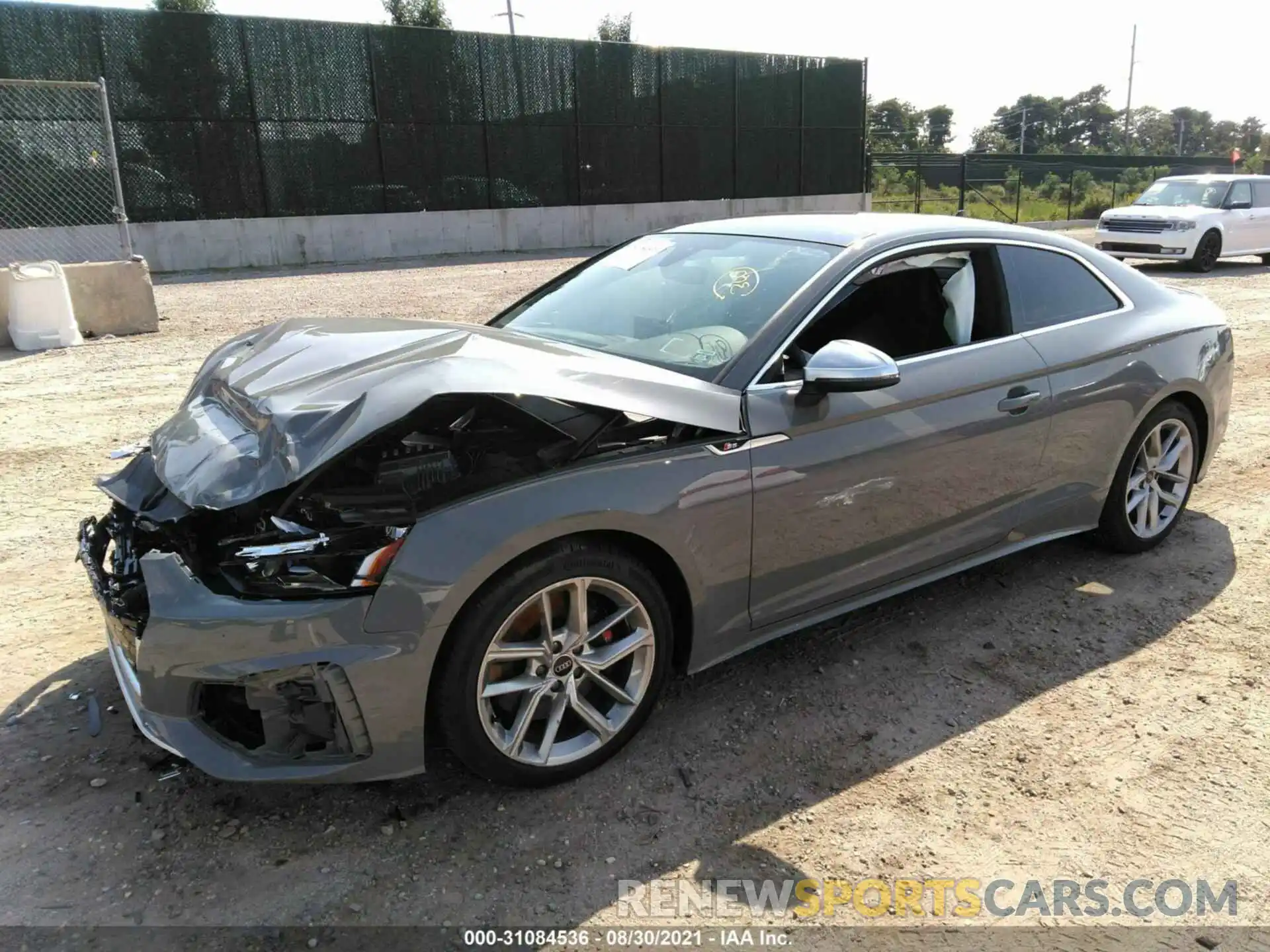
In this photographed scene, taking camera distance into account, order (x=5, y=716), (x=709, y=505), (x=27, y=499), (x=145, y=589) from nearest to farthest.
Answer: (x=145, y=589), (x=709, y=505), (x=5, y=716), (x=27, y=499)

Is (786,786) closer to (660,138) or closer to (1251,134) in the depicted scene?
(660,138)

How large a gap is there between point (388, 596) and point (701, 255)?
2.10m

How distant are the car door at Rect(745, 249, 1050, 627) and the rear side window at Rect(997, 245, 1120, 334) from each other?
0.67ft

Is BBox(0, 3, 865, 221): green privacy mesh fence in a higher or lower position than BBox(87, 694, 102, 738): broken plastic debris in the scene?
higher

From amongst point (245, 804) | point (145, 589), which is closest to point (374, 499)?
point (145, 589)

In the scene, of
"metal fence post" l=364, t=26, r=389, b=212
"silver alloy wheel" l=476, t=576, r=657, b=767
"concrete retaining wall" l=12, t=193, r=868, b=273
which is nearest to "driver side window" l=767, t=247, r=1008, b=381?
"silver alloy wheel" l=476, t=576, r=657, b=767

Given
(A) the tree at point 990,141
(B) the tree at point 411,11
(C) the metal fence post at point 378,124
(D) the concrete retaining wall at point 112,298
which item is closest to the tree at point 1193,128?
(A) the tree at point 990,141

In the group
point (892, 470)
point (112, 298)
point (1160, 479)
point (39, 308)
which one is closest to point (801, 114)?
point (112, 298)

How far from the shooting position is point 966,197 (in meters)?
28.4

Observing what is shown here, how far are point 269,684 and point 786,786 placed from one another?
5.11 feet

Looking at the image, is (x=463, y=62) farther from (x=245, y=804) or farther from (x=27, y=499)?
(x=245, y=804)

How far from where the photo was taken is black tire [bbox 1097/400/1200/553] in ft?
14.1

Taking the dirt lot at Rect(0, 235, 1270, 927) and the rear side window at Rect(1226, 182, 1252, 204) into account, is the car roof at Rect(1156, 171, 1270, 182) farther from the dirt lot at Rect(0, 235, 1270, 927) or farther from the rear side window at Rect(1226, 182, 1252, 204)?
the dirt lot at Rect(0, 235, 1270, 927)

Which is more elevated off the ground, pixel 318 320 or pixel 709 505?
pixel 318 320
